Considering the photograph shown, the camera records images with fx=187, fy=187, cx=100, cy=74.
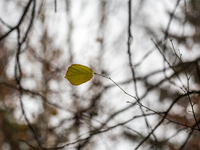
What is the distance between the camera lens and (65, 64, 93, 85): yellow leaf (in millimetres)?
506

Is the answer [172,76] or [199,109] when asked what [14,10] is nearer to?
[172,76]

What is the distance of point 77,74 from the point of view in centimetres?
51

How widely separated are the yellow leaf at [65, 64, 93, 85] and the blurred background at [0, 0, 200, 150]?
0.28 metres

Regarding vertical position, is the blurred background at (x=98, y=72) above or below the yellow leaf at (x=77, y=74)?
above

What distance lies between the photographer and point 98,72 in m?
0.96

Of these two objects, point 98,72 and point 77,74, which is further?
point 98,72

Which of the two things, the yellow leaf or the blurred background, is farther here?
the blurred background

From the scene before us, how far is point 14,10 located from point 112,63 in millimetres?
578

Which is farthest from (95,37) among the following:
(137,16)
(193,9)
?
(193,9)

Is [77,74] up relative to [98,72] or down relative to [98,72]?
down

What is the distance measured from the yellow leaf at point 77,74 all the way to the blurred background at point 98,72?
0.93 ft

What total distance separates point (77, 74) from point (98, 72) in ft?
1.50

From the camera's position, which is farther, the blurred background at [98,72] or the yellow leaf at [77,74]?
the blurred background at [98,72]

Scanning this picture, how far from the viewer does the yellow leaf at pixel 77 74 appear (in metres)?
0.51
